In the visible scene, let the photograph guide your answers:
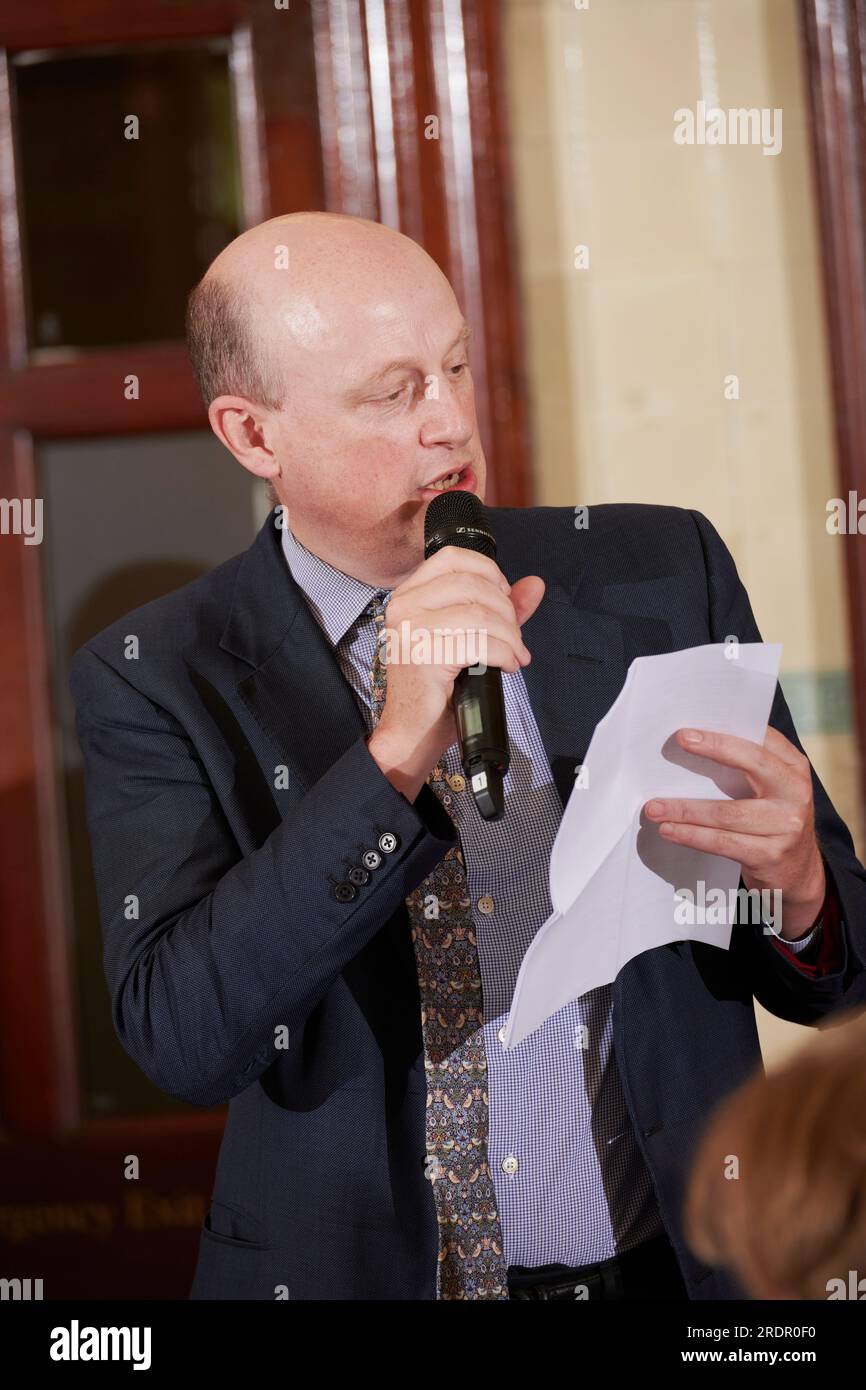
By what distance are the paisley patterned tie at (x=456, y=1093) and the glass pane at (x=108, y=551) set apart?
1.41 meters

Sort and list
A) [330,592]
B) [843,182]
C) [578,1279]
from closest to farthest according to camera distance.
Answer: [578,1279] < [330,592] < [843,182]

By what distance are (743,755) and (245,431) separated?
650mm

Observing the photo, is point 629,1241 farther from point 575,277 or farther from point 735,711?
point 575,277

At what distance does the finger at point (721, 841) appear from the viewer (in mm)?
1136

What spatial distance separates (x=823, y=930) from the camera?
50.8 inches

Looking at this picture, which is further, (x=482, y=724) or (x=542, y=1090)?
(x=542, y=1090)

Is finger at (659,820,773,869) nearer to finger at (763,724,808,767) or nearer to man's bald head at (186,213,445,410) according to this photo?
finger at (763,724,808,767)

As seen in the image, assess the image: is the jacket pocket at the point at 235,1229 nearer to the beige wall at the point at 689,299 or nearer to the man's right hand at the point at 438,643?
the man's right hand at the point at 438,643

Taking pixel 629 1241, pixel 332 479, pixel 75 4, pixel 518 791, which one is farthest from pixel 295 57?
pixel 629 1241

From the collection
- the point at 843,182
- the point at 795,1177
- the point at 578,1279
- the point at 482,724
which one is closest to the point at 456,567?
the point at 482,724

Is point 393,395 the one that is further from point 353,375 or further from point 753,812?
point 753,812

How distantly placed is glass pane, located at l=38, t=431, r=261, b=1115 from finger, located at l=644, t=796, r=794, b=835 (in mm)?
1576

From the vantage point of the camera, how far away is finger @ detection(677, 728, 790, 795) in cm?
112

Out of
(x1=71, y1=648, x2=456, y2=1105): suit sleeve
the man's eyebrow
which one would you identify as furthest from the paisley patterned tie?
the man's eyebrow
